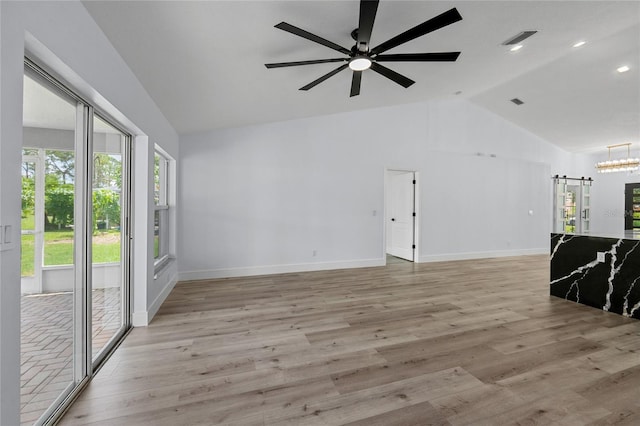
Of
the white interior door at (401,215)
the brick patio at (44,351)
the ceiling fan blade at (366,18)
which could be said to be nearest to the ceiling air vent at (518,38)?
the ceiling fan blade at (366,18)

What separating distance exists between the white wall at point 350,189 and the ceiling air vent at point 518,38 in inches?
104

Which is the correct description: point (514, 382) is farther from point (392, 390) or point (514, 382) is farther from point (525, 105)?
point (525, 105)

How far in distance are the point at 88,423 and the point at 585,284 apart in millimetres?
5212

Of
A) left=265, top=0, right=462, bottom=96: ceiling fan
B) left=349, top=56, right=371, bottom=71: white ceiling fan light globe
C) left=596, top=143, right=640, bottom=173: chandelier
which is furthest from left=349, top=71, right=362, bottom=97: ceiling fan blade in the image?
left=596, top=143, right=640, bottom=173: chandelier

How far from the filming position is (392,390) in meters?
1.89

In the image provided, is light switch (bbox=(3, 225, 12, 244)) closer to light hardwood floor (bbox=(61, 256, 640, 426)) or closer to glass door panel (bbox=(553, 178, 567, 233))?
light hardwood floor (bbox=(61, 256, 640, 426))

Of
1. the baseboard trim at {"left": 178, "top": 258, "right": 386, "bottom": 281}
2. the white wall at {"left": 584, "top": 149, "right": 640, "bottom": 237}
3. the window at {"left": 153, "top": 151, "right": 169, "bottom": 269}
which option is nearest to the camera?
the window at {"left": 153, "top": 151, "right": 169, "bottom": 269}

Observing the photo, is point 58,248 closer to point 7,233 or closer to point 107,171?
point 7,233

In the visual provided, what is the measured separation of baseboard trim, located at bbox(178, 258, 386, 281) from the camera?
186 inches

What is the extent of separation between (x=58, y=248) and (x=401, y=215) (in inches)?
243

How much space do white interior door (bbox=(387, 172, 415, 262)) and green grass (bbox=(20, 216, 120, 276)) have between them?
5546 mm

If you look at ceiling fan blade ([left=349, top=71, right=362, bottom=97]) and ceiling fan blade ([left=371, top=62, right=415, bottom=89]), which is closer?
ceiling fan blade ([left=371, top=62, right=415, bottom=89])

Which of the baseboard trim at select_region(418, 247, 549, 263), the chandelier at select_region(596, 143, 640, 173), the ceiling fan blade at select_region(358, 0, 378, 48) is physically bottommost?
the baseboard trim at select_region(418, 247, 549, 263)

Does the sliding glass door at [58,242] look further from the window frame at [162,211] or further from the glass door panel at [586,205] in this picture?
the glass door panel at [586,205]
